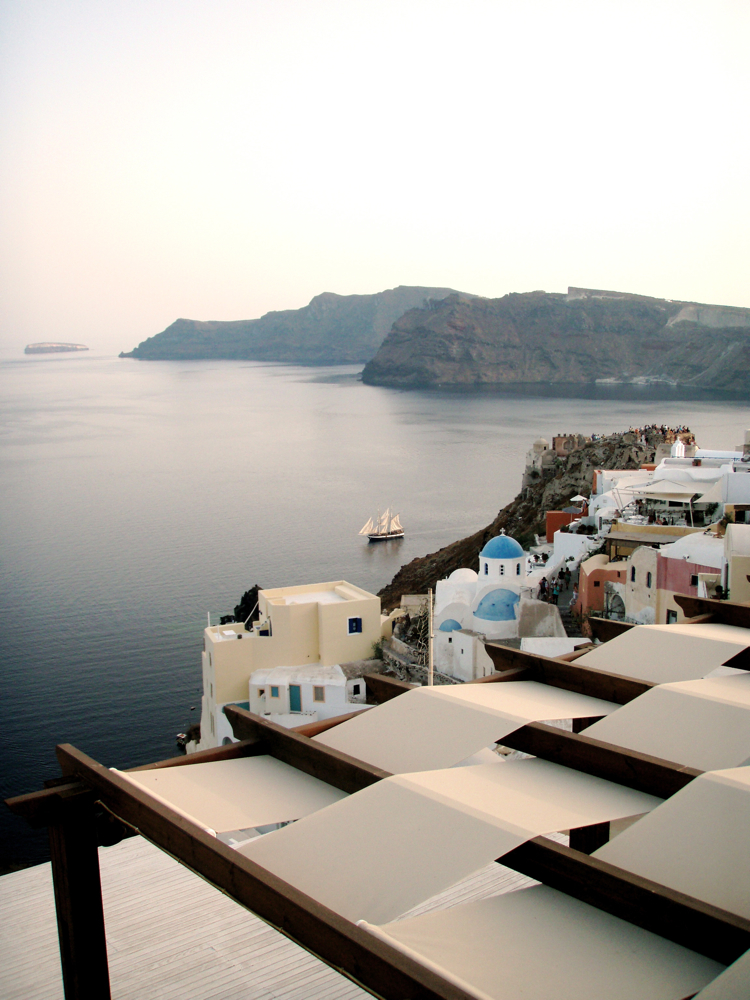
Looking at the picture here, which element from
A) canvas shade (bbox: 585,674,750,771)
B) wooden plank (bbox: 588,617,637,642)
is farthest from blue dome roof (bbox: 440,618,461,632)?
canvas shade (bbox: 585,674,750,771)

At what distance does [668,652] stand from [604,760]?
1.38 metres

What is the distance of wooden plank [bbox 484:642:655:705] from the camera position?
141 inches

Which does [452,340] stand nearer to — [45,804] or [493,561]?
[493,561]

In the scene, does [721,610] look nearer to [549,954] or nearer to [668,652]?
[668,652]

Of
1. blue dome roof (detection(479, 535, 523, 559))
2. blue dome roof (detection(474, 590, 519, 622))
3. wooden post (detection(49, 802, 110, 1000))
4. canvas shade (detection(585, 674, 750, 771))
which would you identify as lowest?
blue dome roof (detection(474, 590, 519, 622))

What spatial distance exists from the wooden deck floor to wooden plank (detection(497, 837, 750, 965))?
2.24 metres

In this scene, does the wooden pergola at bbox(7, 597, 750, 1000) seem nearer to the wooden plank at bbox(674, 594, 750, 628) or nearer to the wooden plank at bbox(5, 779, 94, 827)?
the wooden plank at bbox(5, 779, 94, 827)

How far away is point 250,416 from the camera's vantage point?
8875 cm

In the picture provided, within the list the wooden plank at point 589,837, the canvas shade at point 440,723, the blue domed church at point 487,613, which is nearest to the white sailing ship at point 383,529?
the blue domed church at point 487,613

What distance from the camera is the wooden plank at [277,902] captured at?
1693mm

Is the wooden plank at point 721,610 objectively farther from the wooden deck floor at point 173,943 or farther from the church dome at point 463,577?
the church dome at point 463,577

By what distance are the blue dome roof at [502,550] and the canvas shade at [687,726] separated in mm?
10822

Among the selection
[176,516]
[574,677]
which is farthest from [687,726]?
[176,516]

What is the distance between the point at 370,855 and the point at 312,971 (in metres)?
2.42
